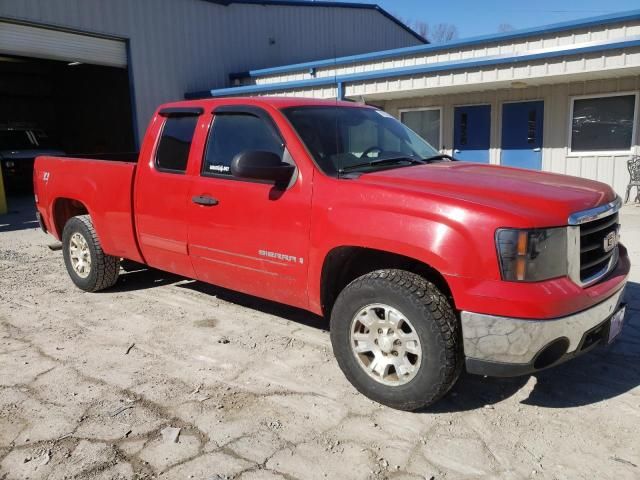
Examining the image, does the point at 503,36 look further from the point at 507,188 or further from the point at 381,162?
the point at 507,188

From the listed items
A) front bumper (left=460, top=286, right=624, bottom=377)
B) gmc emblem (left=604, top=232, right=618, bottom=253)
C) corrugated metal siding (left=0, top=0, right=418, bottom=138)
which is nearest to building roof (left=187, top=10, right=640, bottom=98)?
corrugated metal siding (left=0, top=0, right=418, bottom=138)

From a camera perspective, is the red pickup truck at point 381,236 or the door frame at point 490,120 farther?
the door frame at point 490,120


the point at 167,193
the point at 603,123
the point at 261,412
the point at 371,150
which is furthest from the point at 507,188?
the point at 603,123

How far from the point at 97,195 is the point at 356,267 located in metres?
2.89

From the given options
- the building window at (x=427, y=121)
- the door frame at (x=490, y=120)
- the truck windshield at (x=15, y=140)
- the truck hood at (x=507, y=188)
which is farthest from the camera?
the truck windshield at (x=15, y=140)

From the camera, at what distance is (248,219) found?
3.86 m

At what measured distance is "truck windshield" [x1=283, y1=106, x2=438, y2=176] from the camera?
147 inches

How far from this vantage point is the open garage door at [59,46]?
12766 millimetres

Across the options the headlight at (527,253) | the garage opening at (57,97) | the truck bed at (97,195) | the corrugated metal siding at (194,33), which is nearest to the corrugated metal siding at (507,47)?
the corrugated metal siding at (194,33)

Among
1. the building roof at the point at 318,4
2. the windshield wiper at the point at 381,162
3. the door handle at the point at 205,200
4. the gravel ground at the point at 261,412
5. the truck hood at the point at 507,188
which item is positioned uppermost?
the building roof at the point at 318,4

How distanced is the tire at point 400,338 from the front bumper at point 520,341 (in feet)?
0.41

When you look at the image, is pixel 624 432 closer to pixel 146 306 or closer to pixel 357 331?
pixel 357 331

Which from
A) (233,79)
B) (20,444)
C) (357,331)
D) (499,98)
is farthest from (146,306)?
(233,79)

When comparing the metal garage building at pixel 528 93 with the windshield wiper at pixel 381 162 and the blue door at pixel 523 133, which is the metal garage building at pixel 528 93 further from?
the windshield wiper at pixel 381 162
